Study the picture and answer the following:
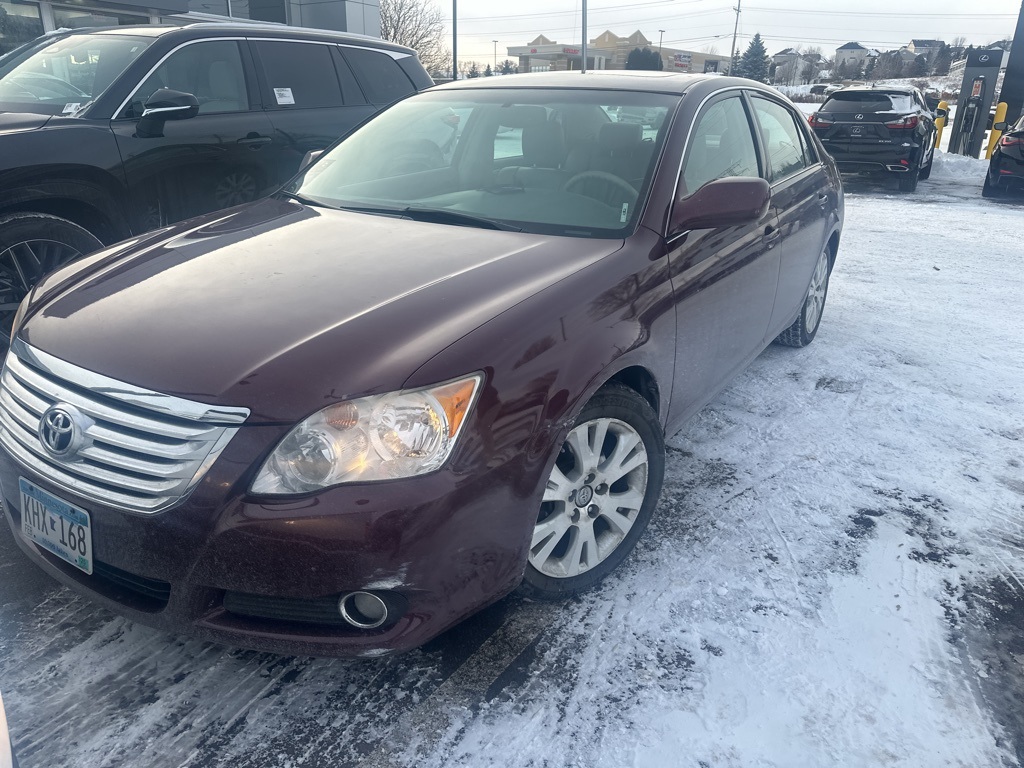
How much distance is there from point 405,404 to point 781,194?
8.79ft

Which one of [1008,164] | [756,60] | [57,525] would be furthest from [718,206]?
[756,60]

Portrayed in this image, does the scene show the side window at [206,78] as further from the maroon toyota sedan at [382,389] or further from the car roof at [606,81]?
the maroon toyota sedan at [382,389]

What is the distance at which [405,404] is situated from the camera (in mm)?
1862

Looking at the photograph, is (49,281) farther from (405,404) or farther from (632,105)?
(632,105)

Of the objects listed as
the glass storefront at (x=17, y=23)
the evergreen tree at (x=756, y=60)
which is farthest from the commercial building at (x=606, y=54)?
the glass storefront at (x=17, y=23)

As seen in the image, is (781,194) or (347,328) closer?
(347,328)

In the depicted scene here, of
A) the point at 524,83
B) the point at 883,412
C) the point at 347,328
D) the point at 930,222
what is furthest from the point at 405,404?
→ the point at 930,222

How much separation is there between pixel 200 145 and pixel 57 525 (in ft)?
11.0

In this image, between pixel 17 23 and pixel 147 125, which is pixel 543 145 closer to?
pixel 147 125

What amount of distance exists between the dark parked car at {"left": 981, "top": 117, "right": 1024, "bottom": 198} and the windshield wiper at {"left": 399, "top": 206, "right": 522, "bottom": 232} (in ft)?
37.1

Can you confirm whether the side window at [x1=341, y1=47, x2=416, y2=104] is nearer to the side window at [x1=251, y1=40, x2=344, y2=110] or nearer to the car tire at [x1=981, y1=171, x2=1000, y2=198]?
the side window at [x1=251, y1=40, x2=344, y2=110]

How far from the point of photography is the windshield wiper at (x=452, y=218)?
2779 mm

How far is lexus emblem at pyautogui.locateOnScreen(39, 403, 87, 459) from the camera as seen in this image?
1925mm

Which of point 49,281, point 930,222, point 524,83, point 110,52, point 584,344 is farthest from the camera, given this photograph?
point 930,222
